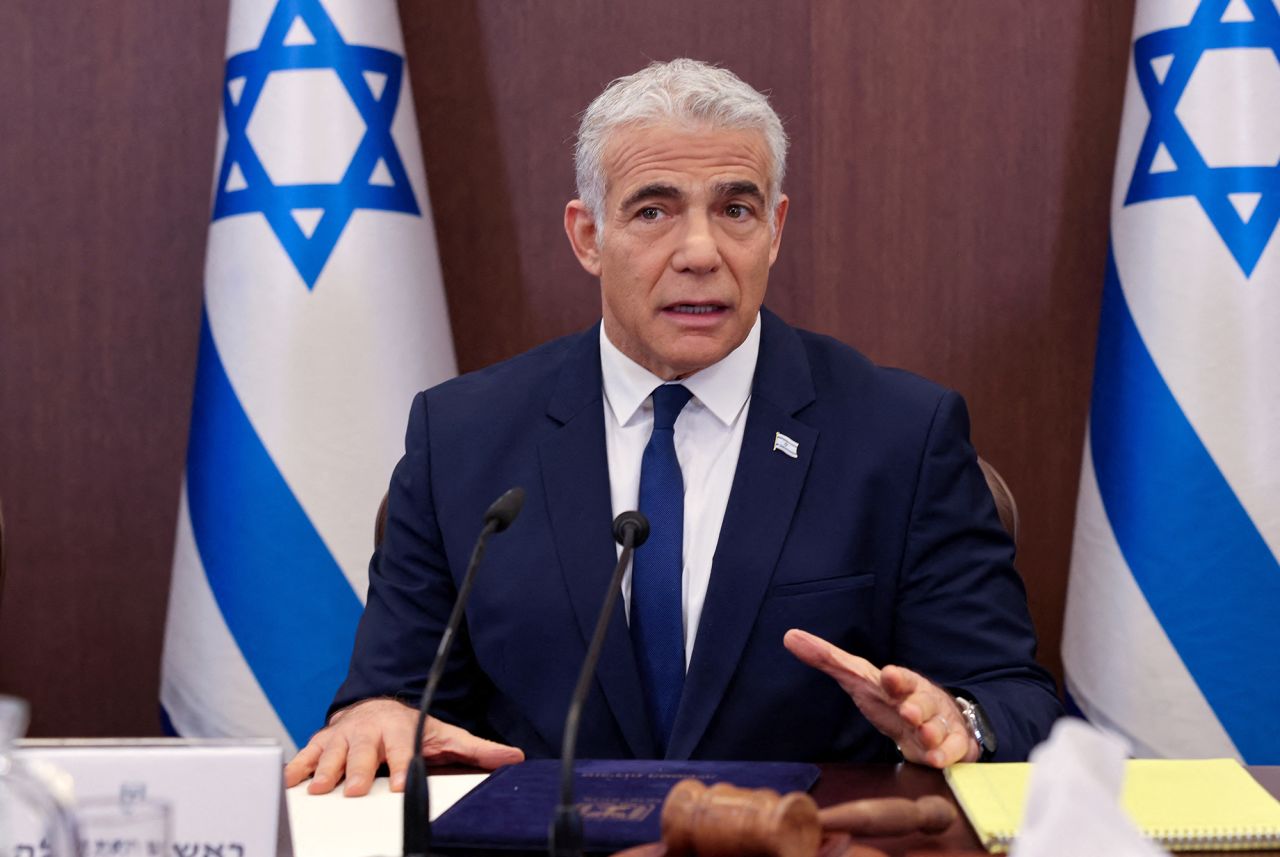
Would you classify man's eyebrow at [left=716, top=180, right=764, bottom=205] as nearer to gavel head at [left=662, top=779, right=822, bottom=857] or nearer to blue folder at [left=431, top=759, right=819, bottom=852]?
blue folder at [left=431, top=759, right=819, bottom=852]

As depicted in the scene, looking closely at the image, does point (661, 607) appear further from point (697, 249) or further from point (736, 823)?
point (736, 823)

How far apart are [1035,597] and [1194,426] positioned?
777mm

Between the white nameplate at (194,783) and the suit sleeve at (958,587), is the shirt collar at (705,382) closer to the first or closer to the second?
the suit sleeve at (958,587)

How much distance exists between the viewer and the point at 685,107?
2066 mm

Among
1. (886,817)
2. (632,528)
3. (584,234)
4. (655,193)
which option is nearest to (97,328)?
(584,234)

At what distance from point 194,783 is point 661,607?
893 mm

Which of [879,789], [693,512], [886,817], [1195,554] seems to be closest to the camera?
[886,817]

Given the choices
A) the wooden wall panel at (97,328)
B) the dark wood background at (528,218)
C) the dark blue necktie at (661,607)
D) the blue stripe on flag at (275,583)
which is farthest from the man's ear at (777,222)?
the wooden wall panel at (97,328)

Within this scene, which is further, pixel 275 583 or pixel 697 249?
pixel 275 583

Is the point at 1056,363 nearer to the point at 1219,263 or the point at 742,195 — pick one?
the point at 1219,263

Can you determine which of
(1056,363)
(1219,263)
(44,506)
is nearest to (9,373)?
(44,506)

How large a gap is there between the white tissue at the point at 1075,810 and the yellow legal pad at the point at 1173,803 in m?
0.37

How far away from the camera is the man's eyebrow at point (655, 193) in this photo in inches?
81.4

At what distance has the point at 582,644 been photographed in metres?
1.92
